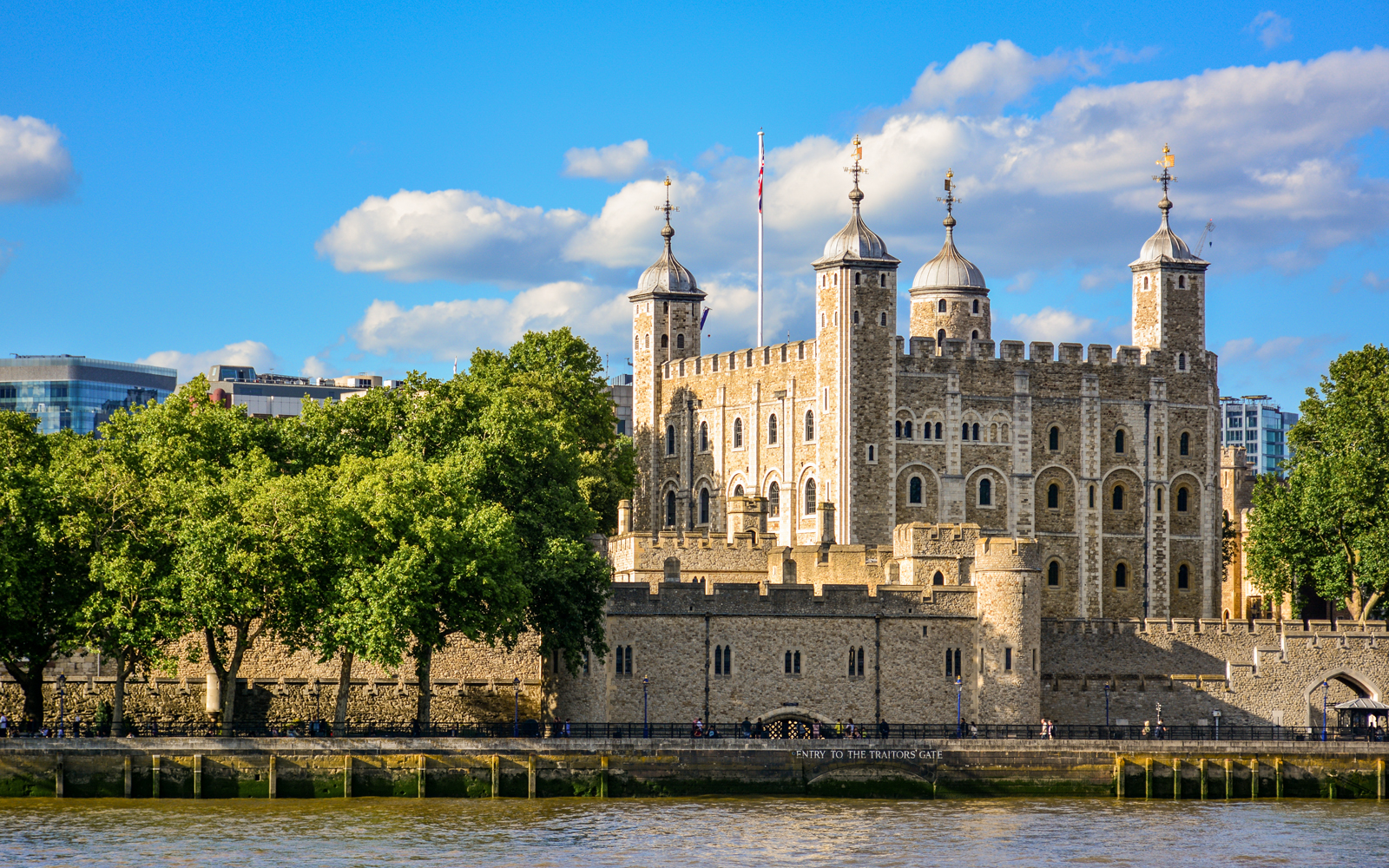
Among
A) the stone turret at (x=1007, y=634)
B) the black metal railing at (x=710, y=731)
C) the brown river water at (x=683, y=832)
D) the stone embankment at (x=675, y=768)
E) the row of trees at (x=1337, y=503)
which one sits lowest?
the brown river water at (x=683, y=832)

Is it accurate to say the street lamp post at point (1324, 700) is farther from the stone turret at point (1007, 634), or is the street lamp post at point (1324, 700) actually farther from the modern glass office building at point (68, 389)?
the modern glass office building at point (68, 389)

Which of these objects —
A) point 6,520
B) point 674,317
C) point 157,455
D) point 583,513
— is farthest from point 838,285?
point 6,520

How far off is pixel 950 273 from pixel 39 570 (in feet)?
169

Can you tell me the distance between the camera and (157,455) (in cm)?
6244

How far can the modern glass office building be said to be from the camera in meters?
163

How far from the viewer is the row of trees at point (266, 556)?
56469mm

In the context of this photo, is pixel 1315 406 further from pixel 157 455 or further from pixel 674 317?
pixel 157 455

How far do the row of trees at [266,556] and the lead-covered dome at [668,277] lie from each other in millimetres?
32830

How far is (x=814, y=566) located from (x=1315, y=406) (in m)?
22.4

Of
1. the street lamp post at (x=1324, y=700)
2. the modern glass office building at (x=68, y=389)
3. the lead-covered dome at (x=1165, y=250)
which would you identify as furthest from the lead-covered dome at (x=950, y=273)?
the modern glass office building at (x=68, y=389)

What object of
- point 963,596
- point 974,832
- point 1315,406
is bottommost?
point 974,832

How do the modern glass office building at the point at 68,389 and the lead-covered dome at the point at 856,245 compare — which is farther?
the modern glass office building at the point at 68,389

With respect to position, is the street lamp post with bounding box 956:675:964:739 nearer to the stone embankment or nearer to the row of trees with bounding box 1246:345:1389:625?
the stone embankment

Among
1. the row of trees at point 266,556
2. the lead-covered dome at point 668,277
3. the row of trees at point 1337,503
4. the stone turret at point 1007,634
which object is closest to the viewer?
the row of trees at point 266,556
